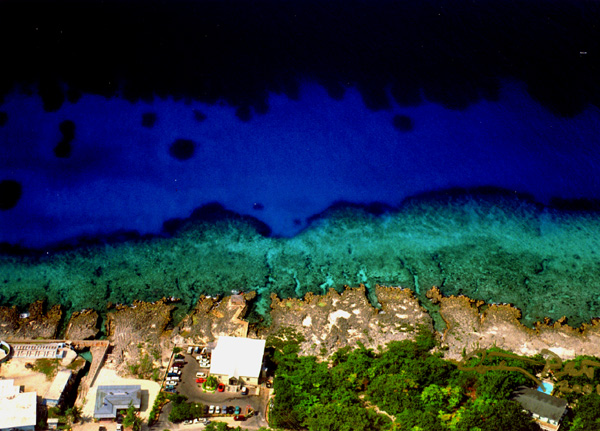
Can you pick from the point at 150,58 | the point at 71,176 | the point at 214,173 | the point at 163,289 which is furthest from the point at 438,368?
the point at 150,58

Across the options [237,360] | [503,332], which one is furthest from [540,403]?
[237,360]

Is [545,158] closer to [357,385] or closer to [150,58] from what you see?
[357,385]

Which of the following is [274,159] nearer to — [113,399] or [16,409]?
[113,399]

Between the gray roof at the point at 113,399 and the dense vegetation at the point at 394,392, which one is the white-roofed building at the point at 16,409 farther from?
the dense vegetation at the point at 394,392

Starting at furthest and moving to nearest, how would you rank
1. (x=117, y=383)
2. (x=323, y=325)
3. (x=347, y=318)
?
(x=347, y=318) → (x=323, y=325) → (x=117, y=383)

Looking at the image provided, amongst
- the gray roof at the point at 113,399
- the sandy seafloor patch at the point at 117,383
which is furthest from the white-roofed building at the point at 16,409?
the gray roof at the point at 113,399

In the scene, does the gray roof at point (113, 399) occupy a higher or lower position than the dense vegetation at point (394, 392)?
lower
